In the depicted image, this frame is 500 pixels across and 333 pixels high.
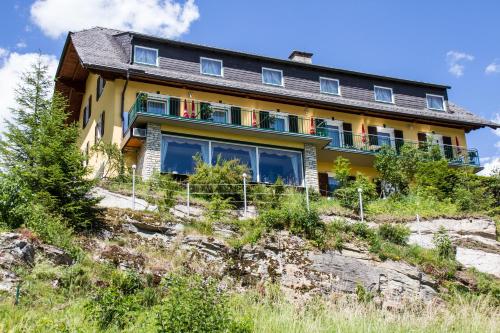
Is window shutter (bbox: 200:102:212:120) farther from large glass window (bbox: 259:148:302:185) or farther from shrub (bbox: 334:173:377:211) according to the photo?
shrub (bbox: 334:173:377:211)

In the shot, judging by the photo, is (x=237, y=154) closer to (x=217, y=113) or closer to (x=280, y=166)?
(x=280, y=166)

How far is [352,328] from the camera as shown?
12.7 m

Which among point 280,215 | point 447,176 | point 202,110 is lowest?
point 280,215

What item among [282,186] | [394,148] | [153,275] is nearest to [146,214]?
[153,275]

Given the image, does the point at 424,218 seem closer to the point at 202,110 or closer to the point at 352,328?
the point at 202,110

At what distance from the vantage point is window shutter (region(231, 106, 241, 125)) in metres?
30.0

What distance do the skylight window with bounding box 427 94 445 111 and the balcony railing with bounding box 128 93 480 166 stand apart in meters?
2.72

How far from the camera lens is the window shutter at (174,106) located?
1134 inches

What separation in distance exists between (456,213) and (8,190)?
1483 cm

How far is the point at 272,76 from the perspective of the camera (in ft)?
110

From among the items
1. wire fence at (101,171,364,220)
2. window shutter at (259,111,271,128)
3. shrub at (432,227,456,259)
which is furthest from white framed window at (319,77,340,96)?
shrub at (432,227,456,259)

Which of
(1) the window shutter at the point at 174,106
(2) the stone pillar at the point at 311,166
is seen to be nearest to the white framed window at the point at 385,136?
(2) the stone pillar at the point at 311,166

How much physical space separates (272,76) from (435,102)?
30.0ft

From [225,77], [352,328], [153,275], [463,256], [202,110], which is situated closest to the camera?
[352,328]
